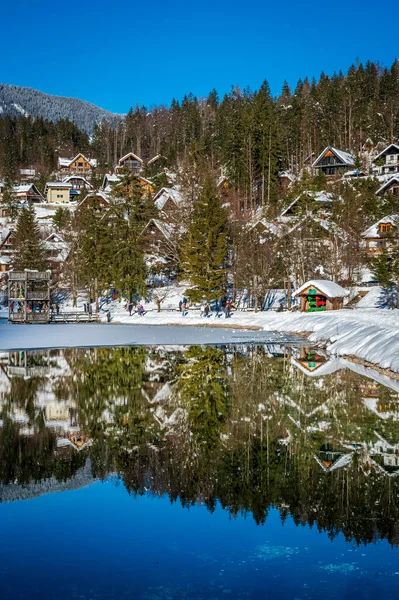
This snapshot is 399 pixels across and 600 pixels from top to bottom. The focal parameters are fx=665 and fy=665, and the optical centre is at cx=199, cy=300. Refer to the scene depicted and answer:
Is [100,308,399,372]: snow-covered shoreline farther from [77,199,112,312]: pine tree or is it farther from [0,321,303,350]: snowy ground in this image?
[77,199,112,312]: pine tree

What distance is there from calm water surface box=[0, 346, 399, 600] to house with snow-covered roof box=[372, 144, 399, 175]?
78292mm

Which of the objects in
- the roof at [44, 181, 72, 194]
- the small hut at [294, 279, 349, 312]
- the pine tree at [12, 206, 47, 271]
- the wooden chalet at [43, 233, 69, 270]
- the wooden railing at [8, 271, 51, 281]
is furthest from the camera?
the roof at [44, 181, 72, 194]

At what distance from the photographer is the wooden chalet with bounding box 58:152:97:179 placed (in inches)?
5827

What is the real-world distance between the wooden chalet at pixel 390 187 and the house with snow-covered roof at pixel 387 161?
13.4 metres

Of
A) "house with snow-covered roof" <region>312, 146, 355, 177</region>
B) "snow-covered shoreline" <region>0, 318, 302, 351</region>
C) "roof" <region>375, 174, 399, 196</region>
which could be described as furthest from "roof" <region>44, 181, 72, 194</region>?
"snow-covered shoreline" <region>0, 318, 302, 351</region>

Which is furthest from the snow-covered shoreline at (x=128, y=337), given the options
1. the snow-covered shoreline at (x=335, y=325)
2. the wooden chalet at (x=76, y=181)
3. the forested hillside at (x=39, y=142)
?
the forested hillside at (x=39, y=142)

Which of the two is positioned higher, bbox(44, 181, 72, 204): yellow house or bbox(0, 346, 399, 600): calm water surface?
bbox(44, 181, 72, 204): yellow house

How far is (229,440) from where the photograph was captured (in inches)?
561

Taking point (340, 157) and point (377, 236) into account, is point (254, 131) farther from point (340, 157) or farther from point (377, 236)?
point (377, 236)

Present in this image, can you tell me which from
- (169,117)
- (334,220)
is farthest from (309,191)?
(169,117)

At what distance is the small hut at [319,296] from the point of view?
5012 cm

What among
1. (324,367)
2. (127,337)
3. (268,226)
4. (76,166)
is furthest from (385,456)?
(76,166)

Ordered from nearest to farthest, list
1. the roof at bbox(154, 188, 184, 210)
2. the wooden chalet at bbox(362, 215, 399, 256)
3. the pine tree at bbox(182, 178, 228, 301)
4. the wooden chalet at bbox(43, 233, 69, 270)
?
the pine tree at bbox(182, 178, 228, 301) < the wooden chalet at bbox(362, 215, 399, 256) < the roof at bbox(154, 188, 184, 210) < the wooden chalet at bbox(43, 233, 69, 270)

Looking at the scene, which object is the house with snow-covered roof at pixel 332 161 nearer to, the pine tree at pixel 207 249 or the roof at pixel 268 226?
the roof at pixel 268 226
